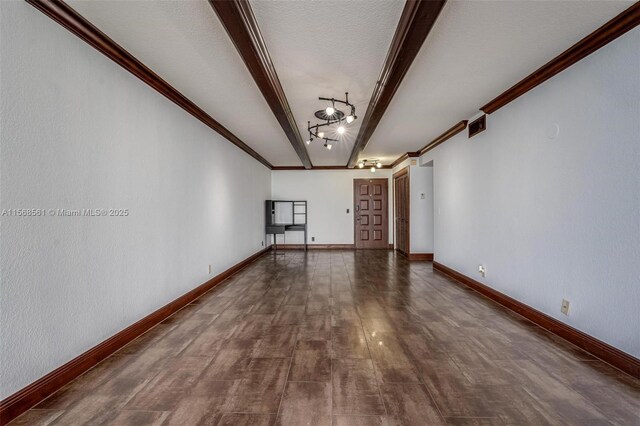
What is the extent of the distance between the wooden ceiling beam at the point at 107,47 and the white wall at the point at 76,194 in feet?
0.17

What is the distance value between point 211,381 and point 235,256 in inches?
136

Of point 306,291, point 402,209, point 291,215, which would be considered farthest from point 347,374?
point 291,215

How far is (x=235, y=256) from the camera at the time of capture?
A: 5195 millimetres

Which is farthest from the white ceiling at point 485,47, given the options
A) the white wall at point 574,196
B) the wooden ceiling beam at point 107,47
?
the wooden ceiling beam at point 107,47

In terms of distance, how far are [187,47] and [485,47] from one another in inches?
92.8

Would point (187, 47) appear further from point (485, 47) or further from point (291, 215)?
point (291, 215)

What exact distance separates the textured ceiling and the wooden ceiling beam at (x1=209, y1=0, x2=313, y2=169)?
15 centimetres

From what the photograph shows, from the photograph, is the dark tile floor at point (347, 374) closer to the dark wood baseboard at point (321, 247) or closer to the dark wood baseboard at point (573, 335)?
the dark wood baseboard at point (573, 335)

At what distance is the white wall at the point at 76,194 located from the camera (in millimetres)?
1576

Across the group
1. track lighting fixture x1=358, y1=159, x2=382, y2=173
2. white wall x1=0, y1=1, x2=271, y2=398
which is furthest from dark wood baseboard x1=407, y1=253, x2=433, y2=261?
white wall x1=0, y1=1, x2=271, y2=398

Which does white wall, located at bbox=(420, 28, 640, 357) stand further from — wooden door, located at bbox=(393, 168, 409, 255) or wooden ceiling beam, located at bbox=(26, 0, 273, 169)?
wooden ceiling beam, located at bbox=(26, 0, 273, 169)

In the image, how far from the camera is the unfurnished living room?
1.62 meters

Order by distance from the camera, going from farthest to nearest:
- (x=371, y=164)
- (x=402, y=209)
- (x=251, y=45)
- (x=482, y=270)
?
(x=371, y=164)
(x=402, y=209)
(x=482, y=270)
(x=251, y=45)

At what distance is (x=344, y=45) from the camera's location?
227 centimetres
